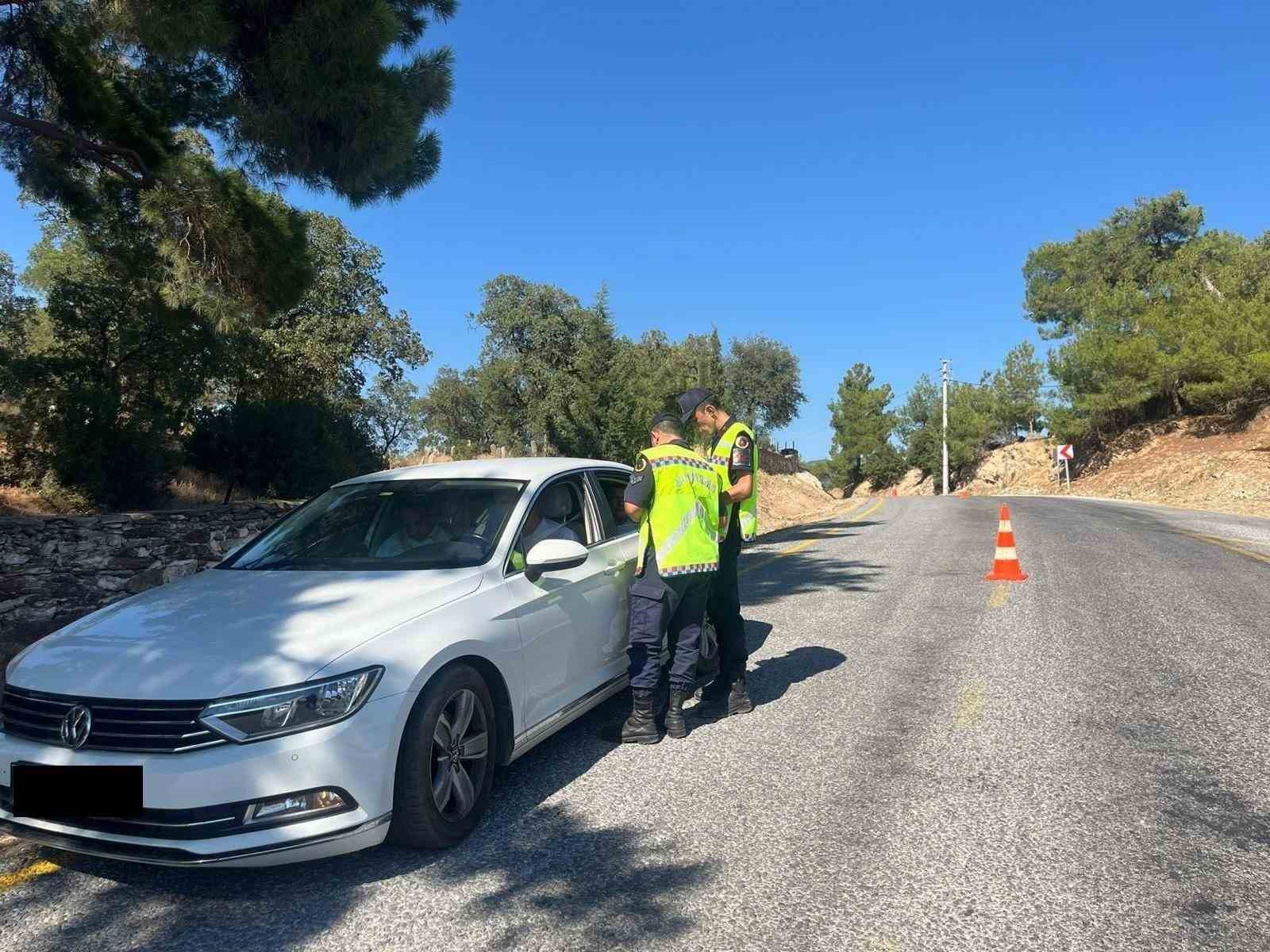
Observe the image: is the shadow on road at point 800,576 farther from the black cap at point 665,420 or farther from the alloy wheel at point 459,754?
the alloy wheel at point 459,754

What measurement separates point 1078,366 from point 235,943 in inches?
1942

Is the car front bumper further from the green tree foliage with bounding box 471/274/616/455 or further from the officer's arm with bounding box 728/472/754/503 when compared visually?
the green tree foliage with bounding box 471/274/616/455

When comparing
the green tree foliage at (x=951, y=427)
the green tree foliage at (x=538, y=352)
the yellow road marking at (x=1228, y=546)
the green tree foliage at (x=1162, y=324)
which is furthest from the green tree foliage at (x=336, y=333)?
the green tree foliage at (x=951, y=427)

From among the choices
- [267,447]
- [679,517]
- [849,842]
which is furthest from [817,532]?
[849,842]

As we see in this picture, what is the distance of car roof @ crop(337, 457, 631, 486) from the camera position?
501cm

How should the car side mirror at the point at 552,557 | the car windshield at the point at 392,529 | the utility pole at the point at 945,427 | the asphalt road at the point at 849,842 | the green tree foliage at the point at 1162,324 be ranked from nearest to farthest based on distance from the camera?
1. the asphalt road at the point at 849,842
2. the car side mirror at the point at 552,557
3. the car windshield at the point at 392,529
4. the green tree foliage at the point at 1162,324
5. the utility pole at the point at 945,427

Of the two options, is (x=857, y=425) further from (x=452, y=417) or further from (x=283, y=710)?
(x=283, y=710)

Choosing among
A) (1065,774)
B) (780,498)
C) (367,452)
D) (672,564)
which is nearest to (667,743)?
(672,564)

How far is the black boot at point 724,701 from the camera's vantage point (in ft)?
17.8

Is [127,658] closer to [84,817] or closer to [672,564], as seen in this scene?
[84,817]

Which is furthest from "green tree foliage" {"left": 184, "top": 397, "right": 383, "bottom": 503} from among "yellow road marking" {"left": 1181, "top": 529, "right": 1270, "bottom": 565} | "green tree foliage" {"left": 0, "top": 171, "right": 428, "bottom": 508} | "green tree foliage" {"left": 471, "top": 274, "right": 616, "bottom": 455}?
"green tree foliage" {"left": 471, "top": 274, "right": 616, "bottom": 455}

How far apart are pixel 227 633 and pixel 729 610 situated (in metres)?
2.95

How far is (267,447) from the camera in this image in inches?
535

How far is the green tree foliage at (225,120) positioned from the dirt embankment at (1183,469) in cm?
2423
